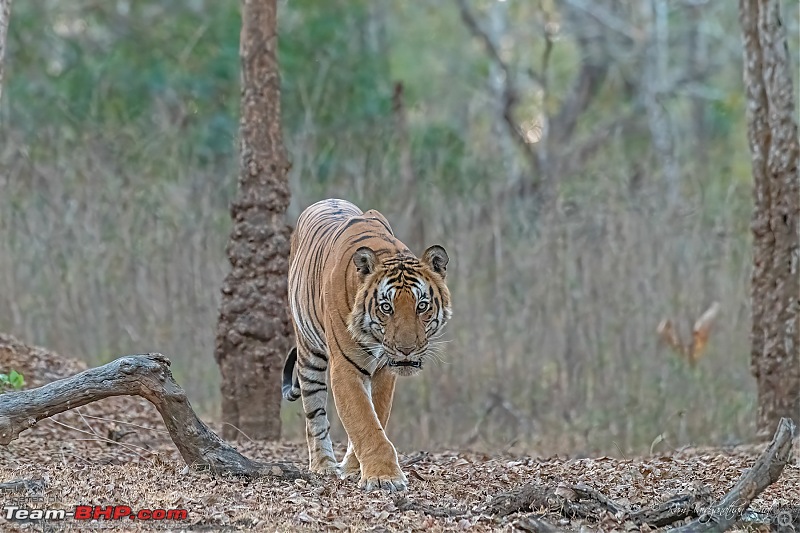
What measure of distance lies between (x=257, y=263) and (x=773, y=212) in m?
3.50

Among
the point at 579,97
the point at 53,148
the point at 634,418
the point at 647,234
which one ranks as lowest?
the point at 634,418

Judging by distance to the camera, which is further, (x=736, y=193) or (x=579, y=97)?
(x=579, y=97)

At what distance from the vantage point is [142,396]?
203 inches

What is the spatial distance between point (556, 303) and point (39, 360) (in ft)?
14.7

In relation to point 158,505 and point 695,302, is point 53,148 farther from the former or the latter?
point 158,505

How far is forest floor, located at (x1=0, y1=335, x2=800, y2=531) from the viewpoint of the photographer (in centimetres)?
444

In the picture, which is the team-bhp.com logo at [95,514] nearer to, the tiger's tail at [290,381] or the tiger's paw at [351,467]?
the tiger's paw at [351,467]

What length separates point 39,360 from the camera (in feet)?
27.2

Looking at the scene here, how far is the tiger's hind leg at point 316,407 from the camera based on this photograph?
6535mm

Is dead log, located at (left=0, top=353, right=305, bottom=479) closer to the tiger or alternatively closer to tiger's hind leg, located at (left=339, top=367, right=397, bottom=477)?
the tiger

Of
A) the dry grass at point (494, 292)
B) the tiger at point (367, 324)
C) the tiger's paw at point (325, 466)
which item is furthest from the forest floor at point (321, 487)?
the dry grass at point (494, 292)

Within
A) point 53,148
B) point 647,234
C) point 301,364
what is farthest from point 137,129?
point 301,364

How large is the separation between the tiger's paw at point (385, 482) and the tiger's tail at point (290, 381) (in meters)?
1.59

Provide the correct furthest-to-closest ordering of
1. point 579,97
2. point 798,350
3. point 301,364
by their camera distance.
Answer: point 579,97, point 798,350, point 301,364
